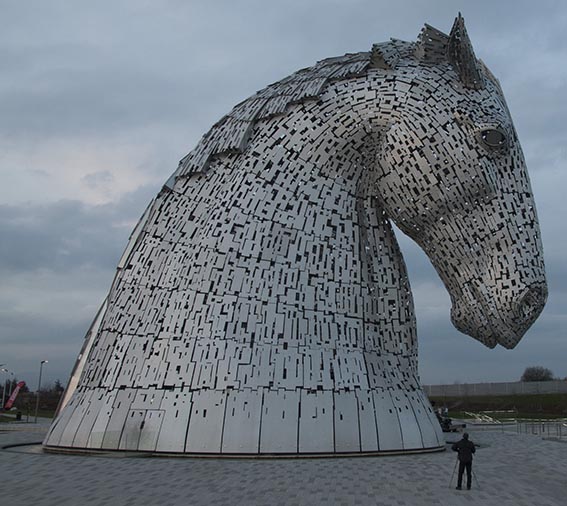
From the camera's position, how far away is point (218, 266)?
8.41 metres

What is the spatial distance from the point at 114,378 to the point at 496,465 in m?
5.38

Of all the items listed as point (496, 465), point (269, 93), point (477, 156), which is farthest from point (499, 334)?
point (269, 93)

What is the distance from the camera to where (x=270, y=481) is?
6.21 m

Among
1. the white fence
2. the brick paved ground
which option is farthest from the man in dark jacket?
the white fence

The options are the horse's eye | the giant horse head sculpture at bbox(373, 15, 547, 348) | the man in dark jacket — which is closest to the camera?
the man in dark jacket

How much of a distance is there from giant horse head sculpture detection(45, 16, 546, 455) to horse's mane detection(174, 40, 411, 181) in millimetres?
35

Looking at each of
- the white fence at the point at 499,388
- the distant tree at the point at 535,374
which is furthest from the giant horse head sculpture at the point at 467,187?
the distant tree at the point at 535,374

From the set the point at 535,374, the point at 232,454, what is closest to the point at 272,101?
the point at 232,454

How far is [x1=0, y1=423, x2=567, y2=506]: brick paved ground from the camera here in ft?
18.2

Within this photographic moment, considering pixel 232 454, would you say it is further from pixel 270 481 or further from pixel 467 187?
pixel 467 187

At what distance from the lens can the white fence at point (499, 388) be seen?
45.3 meters

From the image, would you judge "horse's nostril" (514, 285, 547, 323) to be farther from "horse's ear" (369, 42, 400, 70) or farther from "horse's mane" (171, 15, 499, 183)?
"horse's ear" (369, 42, 400, 70)

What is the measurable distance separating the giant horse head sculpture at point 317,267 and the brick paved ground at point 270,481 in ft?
1.46

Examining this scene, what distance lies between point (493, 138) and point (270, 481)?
5.66 meters
